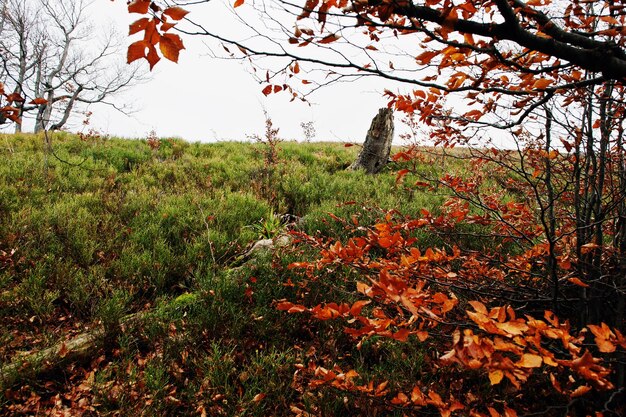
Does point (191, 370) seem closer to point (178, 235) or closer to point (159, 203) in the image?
point (178, 235)

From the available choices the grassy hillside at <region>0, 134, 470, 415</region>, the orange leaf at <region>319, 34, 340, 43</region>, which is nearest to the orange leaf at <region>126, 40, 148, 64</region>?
the orange leaf at <region>319, 34, 340, 43</region>

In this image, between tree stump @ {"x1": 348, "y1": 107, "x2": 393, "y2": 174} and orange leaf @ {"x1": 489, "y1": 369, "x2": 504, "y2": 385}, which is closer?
orange leaf @ {"x1": 489, "y1": 369, "x2": 504, "y2": 385}

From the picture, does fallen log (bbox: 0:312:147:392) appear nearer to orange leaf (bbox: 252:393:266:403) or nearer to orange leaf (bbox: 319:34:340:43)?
orange leaf (bbox: 252:393:266:403)

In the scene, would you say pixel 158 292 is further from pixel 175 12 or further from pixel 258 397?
pixel 175 12

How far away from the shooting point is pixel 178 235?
436 cm

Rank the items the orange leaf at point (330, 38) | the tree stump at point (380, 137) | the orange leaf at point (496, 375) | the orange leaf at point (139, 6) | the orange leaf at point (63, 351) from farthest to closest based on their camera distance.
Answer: the tree stump at point (380, 137)
the orange leaf at point (63, 351)
the orange leaf at point (330, 38)
the orange leaf at point (496, 375)
the orange leaf at point (139, 6)

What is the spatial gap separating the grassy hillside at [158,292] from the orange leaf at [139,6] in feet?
3.97

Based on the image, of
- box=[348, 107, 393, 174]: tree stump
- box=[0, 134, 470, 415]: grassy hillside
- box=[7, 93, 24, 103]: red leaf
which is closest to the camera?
box=[7, 93, 24, 103]: red leaf

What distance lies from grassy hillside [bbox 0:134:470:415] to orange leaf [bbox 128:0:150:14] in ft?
3.97

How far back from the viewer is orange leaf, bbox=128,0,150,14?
1.02 metres

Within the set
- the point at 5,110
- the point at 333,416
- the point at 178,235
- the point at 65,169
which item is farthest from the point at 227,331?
the point at 65,169

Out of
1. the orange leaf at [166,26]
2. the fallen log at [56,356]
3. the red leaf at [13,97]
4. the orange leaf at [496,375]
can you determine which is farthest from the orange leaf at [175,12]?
the fallen log at [56,356]

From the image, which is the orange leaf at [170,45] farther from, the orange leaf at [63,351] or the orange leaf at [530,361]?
the orange leaf at [63,351]

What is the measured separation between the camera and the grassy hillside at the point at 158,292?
2.40 m
